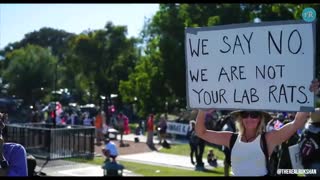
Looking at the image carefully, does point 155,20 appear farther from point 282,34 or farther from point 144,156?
point 282,34

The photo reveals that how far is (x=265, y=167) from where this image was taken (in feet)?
14.2

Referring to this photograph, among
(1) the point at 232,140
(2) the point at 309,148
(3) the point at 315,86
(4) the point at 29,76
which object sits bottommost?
(2) the point at 309,148

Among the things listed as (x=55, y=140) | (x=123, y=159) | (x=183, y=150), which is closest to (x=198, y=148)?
(x=123, y=159)

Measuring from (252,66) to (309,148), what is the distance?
2810mm

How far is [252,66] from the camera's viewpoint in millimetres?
4637

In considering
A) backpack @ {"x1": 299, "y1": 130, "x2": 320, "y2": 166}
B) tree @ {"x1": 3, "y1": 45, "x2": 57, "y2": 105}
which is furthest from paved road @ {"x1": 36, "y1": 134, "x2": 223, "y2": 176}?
tree @ {"x1": 3, "y1": 45, "x2": 57, "y2": 105}

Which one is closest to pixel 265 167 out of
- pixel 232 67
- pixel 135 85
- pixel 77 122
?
pixel 232 67

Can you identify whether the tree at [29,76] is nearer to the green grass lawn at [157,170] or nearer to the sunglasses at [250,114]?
the green grass lawn at [157,170]

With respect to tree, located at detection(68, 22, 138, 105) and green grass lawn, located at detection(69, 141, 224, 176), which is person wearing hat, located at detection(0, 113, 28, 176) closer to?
green grass lawn, located at detection(69, 141, 224, 176)

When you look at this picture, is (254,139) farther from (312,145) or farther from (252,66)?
(312,145)

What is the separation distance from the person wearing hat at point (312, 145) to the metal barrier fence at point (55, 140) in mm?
11713

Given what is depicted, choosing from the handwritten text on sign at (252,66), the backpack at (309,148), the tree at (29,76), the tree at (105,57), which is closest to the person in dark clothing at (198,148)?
the backpack at (309,148)

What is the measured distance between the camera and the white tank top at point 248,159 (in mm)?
4340

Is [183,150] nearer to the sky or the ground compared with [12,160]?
nearer to the ground
